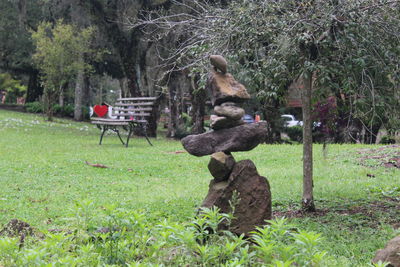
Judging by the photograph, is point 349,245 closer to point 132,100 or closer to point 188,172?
point 188,172

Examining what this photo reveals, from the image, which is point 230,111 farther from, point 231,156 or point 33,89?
point 33,89

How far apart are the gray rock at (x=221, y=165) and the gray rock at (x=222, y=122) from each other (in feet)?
1.06

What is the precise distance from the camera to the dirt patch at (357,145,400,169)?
35.0 ft

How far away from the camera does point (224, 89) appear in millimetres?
4797

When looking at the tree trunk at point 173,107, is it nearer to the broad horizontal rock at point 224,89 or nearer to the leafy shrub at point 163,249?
the broad horizontal rock at point 224,89

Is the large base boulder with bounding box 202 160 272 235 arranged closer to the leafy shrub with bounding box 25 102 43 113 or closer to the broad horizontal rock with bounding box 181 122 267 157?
the broad horizontal rock with bounding box 181 122 267 157

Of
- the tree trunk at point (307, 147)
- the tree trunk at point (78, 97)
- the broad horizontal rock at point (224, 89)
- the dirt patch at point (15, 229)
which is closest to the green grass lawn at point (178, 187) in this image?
the tree trunk at point (307, 147)

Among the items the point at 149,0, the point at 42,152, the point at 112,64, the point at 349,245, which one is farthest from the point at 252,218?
the point at 112,64

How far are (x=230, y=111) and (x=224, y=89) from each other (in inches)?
10.8

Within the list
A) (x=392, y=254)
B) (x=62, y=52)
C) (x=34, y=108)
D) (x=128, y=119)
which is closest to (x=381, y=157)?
(x=128, y=119)

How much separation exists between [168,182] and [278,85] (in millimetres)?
3656

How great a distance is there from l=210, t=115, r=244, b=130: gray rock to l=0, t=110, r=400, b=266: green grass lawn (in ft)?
3.90

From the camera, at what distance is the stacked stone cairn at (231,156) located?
4480 mm

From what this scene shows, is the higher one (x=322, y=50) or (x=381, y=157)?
(x=322, y=50)
